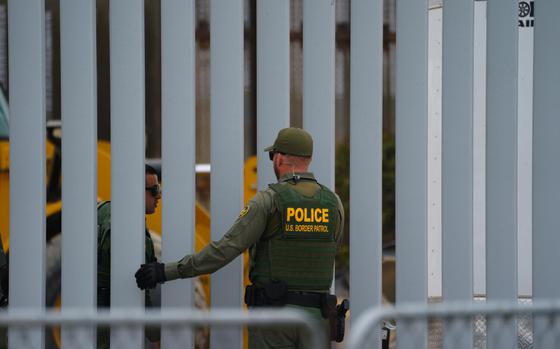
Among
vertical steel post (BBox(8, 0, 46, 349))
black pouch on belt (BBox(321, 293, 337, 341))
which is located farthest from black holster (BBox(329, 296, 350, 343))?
vertical steel post (BBox(8, 0, 46, 349))

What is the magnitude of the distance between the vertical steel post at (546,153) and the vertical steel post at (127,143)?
5.07 ft

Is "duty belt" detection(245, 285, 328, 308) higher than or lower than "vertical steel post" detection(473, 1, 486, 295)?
lower

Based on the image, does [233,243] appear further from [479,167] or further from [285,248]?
[479,167]

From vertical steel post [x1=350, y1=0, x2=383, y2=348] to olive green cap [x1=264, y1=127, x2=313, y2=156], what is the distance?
0.91 ft

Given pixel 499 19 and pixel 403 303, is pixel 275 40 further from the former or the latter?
pixel 403 303

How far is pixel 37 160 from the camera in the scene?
3.37 meters

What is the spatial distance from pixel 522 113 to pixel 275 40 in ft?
4.78

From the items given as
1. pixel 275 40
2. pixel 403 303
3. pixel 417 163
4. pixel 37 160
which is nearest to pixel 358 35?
pixel 275 40

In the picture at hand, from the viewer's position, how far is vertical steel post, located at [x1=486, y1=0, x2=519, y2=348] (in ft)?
11.2

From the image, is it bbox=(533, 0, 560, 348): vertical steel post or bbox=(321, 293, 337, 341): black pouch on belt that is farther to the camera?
bbox=(533, 0, 560, 348): vertical steel post

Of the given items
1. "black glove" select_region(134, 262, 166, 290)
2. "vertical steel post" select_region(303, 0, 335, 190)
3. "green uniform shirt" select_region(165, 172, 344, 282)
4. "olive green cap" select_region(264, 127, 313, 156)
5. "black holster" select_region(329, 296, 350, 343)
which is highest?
"vertical steel post" select_region(303, 0, 335, 190)

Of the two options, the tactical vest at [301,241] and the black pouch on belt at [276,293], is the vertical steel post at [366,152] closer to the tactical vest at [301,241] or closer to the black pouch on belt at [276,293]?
the tactical vest at [301,241]

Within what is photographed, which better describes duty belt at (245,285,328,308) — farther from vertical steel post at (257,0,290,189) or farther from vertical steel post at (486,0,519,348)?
vertical steel post at (486,0,519,348)

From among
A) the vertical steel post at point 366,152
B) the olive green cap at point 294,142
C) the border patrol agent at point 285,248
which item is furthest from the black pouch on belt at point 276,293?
the olive green cap at point 294,142
